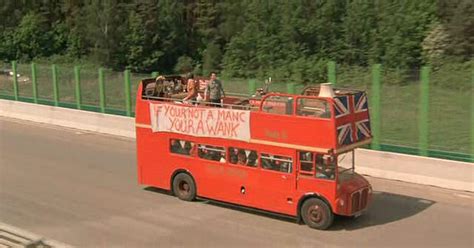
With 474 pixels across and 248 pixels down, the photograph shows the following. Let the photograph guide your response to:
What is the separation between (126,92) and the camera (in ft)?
67.5

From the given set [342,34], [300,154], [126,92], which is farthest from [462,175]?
[342,34]

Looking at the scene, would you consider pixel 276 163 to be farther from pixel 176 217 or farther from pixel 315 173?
pixel 176 217

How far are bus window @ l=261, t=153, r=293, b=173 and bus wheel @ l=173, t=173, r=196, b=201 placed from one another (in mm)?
1846

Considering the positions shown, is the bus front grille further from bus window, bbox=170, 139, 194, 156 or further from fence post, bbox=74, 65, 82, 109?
fence post, bbox=74, 65, 82, 109

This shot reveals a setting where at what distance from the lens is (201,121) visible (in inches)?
486

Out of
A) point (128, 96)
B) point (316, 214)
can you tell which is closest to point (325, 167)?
point (316, 214)

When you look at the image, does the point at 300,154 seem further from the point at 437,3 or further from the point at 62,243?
the point at 437,3

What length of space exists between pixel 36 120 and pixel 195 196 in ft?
43.9

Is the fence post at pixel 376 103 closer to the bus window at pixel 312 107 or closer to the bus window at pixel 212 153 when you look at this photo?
the bus window at pixel 312 107

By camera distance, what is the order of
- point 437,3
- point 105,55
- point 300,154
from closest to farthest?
point 300,154 → point 437,3 → point 105,55

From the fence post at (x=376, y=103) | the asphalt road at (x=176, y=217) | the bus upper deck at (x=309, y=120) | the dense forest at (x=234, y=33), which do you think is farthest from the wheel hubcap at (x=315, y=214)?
the dense forest at (x=234, y=33)

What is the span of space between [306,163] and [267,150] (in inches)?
32.3

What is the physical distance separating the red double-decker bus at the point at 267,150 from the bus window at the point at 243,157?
0.02 meters

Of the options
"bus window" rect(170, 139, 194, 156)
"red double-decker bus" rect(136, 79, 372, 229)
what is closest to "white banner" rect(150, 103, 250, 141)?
"red double-decker bus" rect(136, 79, 372, 229)
